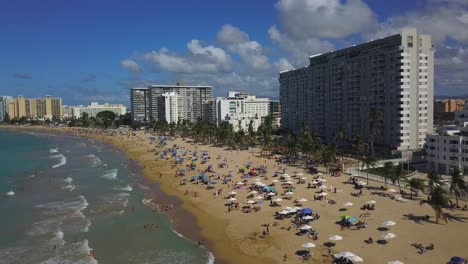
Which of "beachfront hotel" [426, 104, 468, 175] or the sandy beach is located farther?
"beachfront hotel" [426, 104, 468, 175]

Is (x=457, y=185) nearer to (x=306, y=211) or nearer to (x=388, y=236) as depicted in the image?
(x=388, y=236)

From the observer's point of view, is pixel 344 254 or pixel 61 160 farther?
pixel 61 160

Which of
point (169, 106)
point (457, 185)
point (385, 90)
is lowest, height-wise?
point (457, 185)

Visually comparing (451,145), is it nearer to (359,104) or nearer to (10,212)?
(359,104)

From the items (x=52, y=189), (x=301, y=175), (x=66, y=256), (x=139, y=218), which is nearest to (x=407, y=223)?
(x=301, y=175)

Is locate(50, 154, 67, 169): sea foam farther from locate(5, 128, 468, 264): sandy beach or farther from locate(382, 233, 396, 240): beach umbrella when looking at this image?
locate(382, 233, 396, 240): beach umbrella

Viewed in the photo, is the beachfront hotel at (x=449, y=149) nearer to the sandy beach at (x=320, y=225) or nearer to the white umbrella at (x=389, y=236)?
the sandy beach at (x=320, y=225)

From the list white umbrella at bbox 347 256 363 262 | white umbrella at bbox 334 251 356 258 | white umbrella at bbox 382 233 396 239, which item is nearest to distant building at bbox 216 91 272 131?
white umbrella at bbox 382 233 396 239

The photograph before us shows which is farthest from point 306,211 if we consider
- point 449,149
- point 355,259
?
point 449,149
